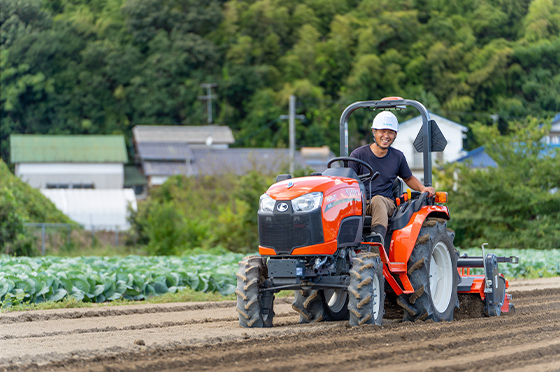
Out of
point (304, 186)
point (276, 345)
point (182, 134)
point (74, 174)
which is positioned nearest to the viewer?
point (276, 345)

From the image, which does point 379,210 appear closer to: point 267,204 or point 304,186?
point 304,186

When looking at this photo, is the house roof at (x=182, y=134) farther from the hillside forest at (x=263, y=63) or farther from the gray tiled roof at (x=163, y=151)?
the hillside forest at (x=263, y=63)

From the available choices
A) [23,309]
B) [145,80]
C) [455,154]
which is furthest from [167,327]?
[145,80]

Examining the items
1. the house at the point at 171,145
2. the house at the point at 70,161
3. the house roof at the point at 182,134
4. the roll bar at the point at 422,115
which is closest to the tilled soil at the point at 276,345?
the roll bar at the point at 422,115

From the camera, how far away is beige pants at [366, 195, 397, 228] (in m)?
7.81

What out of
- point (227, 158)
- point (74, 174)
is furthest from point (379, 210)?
point (74, 174)

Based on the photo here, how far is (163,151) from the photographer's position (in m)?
60.7

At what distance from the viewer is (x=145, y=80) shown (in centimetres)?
6644

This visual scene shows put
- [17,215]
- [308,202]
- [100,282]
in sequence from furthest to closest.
Result: [17,215]
[100,282]
[308,202]

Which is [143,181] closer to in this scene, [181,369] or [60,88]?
[60,88]

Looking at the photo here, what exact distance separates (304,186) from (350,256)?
884 millimetres

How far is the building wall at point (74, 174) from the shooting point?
2313 inches

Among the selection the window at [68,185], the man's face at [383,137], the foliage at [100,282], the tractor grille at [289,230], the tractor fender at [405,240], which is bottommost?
the window at [68,185]

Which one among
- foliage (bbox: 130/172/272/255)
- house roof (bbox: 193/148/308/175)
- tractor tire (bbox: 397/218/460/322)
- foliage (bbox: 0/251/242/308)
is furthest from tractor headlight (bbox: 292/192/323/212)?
house roof (bbox: 193/148/308/175)
